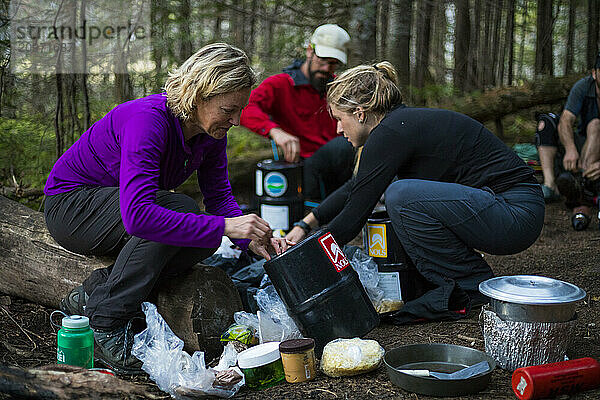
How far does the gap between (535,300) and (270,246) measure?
3.89 feet

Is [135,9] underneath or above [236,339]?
above

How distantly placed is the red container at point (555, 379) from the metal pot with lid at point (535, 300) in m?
0.22

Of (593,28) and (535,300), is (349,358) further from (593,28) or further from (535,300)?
(593,28)

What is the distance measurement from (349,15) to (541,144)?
247 cm

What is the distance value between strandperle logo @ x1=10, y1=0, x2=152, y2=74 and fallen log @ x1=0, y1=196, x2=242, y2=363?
1888 millimetres

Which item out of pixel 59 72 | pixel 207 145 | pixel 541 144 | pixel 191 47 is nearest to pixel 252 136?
pixel 191 47

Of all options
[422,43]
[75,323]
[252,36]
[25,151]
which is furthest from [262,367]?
[422,43]

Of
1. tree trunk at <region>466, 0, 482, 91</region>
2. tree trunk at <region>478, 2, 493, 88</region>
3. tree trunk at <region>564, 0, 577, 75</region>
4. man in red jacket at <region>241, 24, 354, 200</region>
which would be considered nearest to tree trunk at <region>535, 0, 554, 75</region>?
tree trunk at <region>564, 0, 577, 75</region>

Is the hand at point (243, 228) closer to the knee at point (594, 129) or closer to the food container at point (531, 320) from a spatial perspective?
the food container at point (531, 320)

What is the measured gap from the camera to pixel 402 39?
6715 millimetres

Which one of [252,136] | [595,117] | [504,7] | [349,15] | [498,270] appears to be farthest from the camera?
[504,7]

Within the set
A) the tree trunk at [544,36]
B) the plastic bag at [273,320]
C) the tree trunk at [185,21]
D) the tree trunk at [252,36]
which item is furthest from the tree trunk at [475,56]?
the plastic bag at [273,320]

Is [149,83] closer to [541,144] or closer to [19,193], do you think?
[19,193]

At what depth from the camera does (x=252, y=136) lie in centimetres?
747
